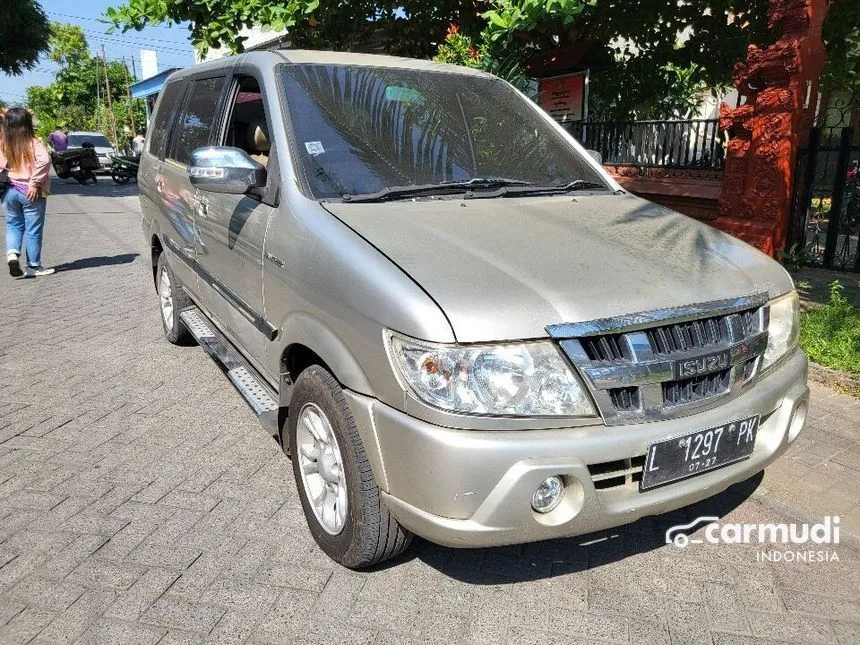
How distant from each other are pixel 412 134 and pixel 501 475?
1.82 metres

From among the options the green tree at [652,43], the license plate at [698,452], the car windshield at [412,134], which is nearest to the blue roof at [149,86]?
the green tree at [652,43]

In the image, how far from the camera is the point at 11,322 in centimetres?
625

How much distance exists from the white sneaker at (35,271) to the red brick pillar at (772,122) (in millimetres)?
7738

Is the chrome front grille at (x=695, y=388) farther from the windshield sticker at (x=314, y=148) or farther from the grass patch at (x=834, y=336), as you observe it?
the grass patch at (x=834, y=336)

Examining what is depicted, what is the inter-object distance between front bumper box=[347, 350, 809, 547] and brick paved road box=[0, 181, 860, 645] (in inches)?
18.5

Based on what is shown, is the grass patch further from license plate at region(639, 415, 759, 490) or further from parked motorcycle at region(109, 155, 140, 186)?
parked motorcycle at region(109, 155, 140, 186)

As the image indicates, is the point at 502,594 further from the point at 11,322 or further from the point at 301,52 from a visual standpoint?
the point at 11,322

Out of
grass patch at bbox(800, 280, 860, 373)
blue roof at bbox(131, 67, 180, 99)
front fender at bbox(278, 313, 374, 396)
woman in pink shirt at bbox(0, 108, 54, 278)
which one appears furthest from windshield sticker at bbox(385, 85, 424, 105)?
blue roof at bbox(131, 67, 180, 99)

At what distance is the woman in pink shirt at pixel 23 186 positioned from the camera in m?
7.66

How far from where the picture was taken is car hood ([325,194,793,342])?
7.10ft

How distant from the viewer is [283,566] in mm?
2777

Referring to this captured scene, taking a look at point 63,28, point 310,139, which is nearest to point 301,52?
point 310,139

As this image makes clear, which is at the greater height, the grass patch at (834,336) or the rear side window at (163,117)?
the rear side window at (163,117)

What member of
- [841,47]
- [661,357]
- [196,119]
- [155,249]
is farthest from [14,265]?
[841,47]
